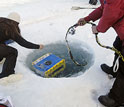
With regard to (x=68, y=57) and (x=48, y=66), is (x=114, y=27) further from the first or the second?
(x=68, y=57)

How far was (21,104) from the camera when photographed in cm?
190

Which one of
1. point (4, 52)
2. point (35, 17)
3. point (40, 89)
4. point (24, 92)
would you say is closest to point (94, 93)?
point (40, 89)

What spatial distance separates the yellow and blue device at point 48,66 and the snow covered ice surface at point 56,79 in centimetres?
17

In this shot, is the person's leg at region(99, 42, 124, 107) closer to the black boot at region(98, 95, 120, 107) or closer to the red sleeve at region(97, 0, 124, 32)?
the black boot at region(98, 95, 120, 107)

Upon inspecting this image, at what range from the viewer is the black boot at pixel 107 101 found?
1830mm

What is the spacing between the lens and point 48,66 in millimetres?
2465

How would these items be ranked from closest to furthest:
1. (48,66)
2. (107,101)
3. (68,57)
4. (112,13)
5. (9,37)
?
(112,13) < (107,101) < (9,37) < (48,66) < (68,57)

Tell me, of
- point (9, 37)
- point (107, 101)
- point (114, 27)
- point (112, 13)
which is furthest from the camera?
point (9, 37)

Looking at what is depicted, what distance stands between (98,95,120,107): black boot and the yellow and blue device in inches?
34.6

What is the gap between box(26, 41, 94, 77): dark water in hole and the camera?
9.13 ft

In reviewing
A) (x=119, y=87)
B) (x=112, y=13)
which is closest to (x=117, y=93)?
(x=119, y=87)

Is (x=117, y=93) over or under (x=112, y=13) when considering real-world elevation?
under

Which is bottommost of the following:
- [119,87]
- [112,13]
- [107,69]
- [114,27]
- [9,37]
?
[107,69]

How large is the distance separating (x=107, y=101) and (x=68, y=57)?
1.38 m
